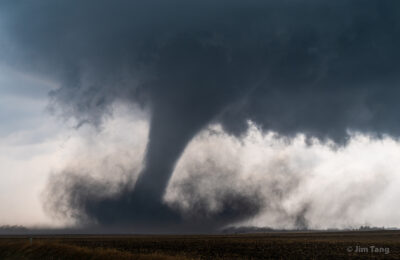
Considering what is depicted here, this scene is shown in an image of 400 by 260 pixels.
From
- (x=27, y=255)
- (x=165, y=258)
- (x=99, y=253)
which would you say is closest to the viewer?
(x=165, y=258)

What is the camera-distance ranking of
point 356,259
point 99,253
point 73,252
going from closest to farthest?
point 99,253, point 73,252, point 356,259

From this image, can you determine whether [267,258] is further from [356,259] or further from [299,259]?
[356,259]

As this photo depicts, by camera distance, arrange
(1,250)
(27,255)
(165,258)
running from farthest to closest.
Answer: (1,250), (27,255), (165,258)

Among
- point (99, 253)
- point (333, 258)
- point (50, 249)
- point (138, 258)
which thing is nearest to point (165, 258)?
point (138, 258)

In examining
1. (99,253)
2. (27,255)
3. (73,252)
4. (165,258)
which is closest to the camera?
(165,258)

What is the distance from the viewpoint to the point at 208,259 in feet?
140

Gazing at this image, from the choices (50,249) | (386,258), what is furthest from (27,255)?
(386,258)

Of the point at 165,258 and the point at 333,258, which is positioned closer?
the point at 165,258

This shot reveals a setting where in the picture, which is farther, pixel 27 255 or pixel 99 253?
pixel 27 255

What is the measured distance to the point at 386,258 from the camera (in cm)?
4534

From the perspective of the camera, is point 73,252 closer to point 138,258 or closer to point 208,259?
point 138,258

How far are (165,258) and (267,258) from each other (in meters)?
21.6

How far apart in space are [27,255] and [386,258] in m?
42.4

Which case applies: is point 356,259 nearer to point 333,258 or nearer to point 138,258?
point 333,258
